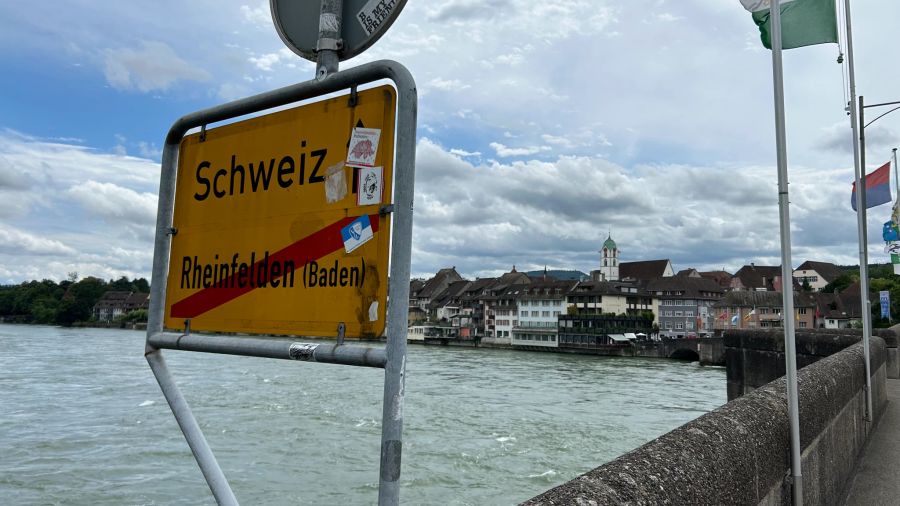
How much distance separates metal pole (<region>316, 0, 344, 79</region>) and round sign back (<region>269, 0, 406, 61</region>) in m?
0.02

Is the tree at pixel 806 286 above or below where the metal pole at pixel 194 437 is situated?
above

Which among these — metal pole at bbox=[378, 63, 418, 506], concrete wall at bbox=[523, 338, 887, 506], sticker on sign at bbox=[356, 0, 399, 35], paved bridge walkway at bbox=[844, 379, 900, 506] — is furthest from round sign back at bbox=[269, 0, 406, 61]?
paved bridge walkway at bbox=[844, 379, 900, 506]

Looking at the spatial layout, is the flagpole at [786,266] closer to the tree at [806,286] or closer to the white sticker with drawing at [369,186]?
the white sticker with drawing at [369,186]

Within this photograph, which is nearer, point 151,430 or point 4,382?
point 151,430

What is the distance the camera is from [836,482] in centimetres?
470

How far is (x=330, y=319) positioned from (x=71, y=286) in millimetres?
151387

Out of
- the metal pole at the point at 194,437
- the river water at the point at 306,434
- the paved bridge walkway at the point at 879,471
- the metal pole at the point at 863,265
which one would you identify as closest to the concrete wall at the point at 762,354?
the metal pole at the point at 863,265

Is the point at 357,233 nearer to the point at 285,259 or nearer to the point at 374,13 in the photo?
the point at 285,259

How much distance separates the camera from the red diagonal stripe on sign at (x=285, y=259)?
1.63 metres

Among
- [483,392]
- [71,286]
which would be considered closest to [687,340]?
[483,392]

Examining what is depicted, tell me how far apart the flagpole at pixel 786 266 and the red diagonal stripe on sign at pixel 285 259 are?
233 cm

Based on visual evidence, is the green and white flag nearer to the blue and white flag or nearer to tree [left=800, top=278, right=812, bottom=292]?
the blue and white flag

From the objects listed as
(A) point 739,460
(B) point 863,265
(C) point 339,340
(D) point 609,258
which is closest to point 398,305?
(C) point 339,340

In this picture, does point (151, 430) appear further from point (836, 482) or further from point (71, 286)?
point (71, 286)
